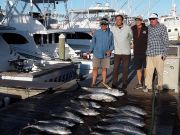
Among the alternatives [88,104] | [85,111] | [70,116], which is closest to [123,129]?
[70,116]

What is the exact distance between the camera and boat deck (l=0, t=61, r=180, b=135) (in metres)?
5.14

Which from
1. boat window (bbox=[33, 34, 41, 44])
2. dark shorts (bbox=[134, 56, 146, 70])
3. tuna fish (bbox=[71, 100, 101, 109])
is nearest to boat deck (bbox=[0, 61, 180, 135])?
tuna fish (bbox=[71, 100, 101, 109])

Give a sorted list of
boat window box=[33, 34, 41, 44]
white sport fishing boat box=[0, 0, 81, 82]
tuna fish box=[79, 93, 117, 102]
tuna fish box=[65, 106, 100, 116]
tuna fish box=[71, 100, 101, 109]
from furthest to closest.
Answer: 1. boat window box=[33, 34, 41, 44]
2. white sport fishing boat box=[0, 0, 81, 82]
3. tuna fish box=[79, 93, 117, 102]
4. tuna fish box=[71, 100, 101, 109]
5. tuna fish box=[65, 106, 100, 116]

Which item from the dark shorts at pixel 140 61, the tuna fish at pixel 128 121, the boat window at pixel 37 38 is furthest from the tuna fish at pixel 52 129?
the boat window at pixel 37 38

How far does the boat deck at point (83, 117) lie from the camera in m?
5.14

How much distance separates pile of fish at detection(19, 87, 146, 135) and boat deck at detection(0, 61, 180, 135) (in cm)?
11

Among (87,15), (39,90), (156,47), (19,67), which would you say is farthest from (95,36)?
(87,15)

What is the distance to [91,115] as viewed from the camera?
19.1 feet

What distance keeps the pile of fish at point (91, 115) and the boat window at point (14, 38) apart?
480 inches

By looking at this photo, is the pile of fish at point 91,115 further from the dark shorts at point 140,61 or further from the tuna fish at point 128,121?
the dark shorts at point 140,61

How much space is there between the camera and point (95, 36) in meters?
7.89

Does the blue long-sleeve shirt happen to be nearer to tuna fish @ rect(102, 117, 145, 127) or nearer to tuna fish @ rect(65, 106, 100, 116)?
tuna fish @ rect(65, 106, 100, 116)

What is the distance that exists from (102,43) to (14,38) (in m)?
11.4

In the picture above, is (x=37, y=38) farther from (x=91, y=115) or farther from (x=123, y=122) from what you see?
(x=123, y=122)
